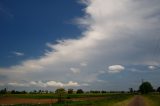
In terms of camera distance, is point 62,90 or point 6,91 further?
point 6,91

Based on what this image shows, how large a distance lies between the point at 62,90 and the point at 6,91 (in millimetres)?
118085

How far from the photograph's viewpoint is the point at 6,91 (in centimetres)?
18188

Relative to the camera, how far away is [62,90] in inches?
2889
